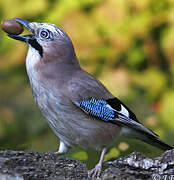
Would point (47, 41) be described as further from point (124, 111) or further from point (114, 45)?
point (114, 45)

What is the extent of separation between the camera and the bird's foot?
293 cm

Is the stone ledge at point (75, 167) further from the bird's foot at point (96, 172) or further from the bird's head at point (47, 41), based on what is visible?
the bird's head at point (47, 41)

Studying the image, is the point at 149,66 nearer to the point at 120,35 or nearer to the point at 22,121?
the point at 120,35

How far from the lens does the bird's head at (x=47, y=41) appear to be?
3.30 m

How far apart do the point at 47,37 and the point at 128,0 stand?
2401 mm

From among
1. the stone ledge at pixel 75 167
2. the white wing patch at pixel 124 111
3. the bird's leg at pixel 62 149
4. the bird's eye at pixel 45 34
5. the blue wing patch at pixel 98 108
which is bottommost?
the stone ledge at pixel 75 167

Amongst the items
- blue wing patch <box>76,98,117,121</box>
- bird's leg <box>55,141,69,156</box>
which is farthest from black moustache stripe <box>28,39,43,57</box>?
bird's leg <box>55,141,69,156</box>

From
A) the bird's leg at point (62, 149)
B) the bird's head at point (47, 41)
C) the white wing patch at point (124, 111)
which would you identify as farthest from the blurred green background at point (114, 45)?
the bird's head at point (47, 41)

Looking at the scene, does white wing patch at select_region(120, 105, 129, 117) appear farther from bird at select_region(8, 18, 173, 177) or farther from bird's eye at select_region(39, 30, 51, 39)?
bird's eye at select_region(39, 30, 51, 39)

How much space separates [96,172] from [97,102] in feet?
1.74

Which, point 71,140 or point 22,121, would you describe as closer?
point 71,140

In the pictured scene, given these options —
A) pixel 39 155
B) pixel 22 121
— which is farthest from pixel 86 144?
pixel 22 121

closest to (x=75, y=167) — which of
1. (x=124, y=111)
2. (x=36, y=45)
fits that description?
(x=124, y=111)

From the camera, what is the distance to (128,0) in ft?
18.1
